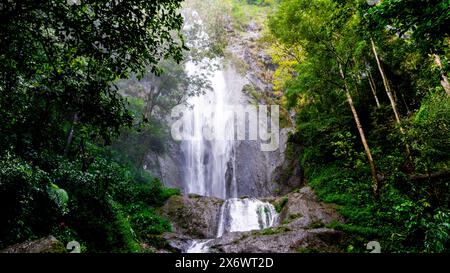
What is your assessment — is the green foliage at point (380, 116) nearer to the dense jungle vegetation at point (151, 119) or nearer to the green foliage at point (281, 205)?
the dense jungle vegetation at point (151, 119)

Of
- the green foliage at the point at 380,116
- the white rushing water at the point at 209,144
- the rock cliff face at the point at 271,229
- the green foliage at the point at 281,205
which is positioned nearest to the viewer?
the green foliage at the point at 380,116

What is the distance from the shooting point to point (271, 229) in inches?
452

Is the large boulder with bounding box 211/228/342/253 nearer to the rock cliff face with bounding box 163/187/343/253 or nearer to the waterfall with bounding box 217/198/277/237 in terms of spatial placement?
the rock cliff face with bounding box 163/187/343/253

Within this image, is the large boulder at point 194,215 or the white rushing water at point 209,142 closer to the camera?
the large boulder at point 194,215

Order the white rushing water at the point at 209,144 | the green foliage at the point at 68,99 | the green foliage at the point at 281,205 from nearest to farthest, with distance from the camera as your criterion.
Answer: the green foliage at the point at 68,99, the green foliage at the point at 281,205, the white rushing water at the point at 209,144

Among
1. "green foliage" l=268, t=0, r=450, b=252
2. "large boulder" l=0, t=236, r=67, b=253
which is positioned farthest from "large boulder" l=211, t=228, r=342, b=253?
"large boulder" l=0, t=236, r=67, b=253

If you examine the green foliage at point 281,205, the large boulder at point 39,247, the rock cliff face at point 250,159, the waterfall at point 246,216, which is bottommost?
the waterfall at point 246,216

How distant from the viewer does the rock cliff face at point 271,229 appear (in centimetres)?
985

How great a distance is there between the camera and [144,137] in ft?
64.9

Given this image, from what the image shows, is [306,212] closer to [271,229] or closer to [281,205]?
[271,229]

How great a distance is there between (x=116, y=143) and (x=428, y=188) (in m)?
16.4

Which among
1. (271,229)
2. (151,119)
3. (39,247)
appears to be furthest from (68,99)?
(151,119)

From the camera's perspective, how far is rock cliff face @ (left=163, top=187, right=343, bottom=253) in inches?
388

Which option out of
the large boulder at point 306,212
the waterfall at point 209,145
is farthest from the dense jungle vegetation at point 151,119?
the waterfall at point 209,145
